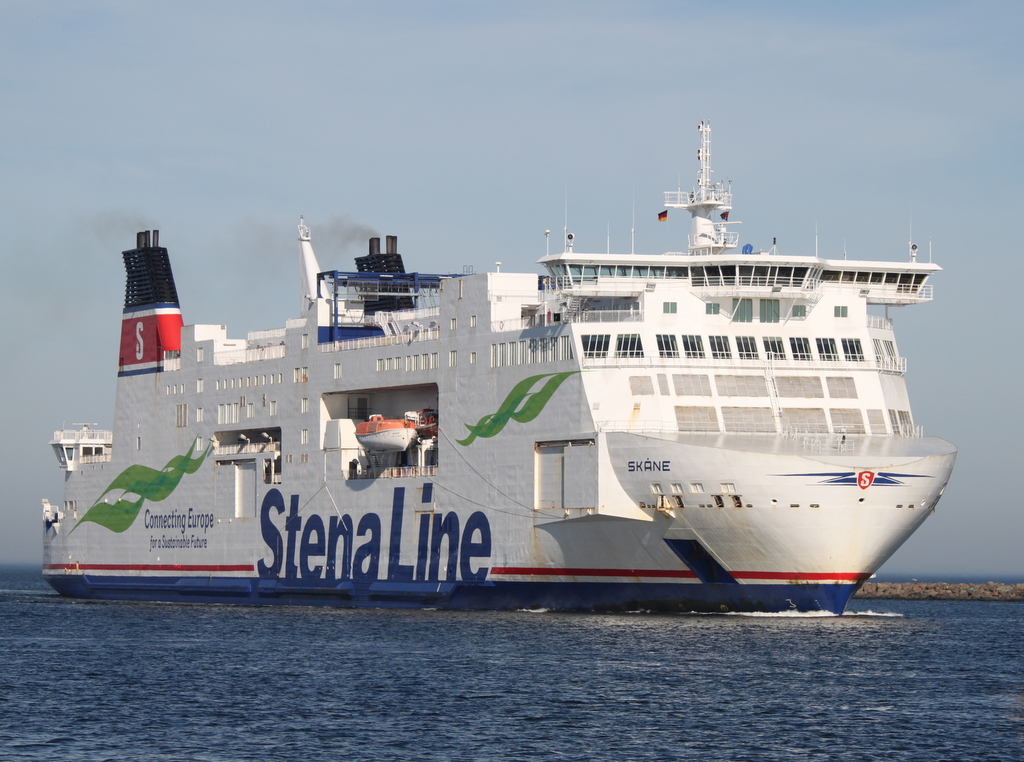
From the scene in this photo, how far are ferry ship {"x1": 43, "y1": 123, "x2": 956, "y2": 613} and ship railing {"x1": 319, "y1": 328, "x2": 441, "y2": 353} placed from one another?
0.43 feet

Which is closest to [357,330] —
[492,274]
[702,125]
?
[492,274]

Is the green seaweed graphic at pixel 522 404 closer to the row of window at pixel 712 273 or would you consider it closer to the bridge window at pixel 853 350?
the row of window at pixel 712 273

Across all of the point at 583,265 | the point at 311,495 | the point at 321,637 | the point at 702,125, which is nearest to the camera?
the point at 321,637

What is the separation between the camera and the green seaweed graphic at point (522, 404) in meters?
49.9

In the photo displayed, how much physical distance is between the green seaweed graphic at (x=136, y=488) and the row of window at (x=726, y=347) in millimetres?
23009

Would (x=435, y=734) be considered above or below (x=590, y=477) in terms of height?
below

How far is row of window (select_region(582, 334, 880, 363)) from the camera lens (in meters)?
49.0

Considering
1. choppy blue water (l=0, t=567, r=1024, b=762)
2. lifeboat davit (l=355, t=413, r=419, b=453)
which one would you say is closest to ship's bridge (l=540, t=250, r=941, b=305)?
lifeboat davit (l=355, t=413, r=419, b=453)

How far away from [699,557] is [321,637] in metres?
11.4

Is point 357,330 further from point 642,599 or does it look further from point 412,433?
point 642,599

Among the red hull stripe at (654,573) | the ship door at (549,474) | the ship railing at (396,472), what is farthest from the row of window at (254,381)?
the red hull stripe at (654,573)

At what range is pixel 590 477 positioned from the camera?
48219 millimetres

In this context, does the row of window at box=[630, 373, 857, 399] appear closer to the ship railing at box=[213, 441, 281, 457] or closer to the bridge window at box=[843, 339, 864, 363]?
the bridge window at box=[843, 339, 864, 363]

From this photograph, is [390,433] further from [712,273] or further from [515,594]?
[712,273]
